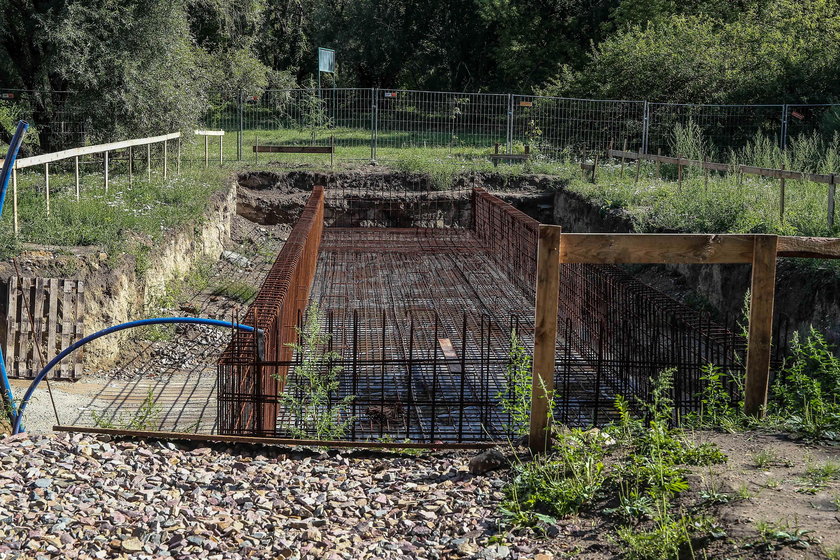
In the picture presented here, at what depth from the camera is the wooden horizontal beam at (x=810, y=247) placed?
17.1ft

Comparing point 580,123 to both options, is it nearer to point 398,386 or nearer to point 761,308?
point 398,386

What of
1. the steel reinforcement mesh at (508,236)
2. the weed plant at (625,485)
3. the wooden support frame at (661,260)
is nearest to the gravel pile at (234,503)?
the weed plant at (625,485)

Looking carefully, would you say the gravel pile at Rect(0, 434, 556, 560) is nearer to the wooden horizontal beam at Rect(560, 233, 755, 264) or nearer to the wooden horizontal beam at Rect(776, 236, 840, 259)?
the wooden horizontal beam at Rect(560, 233, 755, 264)

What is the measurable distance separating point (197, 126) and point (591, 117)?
10.6m

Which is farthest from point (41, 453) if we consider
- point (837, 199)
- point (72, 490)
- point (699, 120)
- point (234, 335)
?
point (699, 120)

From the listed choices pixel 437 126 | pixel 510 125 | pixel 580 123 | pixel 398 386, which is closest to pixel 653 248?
pixel 398 386

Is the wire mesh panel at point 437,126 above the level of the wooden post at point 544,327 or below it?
above

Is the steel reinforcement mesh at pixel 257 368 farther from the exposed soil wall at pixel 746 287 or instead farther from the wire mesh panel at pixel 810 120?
the wire mesh panel at pixel 810 120

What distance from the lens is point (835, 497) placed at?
3.81m

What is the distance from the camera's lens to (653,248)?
501cm

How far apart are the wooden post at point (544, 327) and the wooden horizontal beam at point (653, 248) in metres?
0.10

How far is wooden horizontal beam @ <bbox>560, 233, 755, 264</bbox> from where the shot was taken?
16.2 ft

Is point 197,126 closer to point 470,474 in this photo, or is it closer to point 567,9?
point 470,474

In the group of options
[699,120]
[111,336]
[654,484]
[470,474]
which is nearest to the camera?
[654,484]
